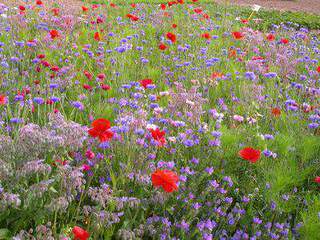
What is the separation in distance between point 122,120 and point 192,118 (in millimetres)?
668

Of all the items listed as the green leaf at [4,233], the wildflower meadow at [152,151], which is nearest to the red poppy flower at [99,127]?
the wildflower meadow at [152,151]

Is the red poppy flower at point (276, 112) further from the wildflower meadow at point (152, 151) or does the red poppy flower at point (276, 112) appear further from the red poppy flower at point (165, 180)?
the red poppy flower at point (165, 180)

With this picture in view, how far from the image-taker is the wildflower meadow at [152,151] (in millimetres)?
2164

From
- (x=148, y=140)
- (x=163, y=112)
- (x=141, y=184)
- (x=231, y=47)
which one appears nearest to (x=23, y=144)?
(x=141, y=184)

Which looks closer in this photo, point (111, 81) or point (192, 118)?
point (192, 118)

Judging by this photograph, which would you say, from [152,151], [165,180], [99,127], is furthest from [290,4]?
[165,180]

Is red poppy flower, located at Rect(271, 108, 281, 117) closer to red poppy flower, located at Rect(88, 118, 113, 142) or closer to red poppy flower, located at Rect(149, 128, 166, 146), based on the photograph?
red poppy flower, located at Rect(149, 128, 166, 146)

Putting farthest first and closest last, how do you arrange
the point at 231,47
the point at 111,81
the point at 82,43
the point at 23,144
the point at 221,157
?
the point at 231,47 < the point at 82,43 < the point at 111,81 < the point at 221,157 < the point at 23,144

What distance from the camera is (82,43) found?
5672 mm

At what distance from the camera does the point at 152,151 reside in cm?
278

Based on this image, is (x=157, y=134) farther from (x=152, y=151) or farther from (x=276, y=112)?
(x=276, y=112)

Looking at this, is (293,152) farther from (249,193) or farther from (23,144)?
(23,144)

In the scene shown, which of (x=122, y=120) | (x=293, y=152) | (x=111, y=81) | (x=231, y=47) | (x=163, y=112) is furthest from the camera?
(x=231, y=47)

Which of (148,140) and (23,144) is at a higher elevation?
(23,144)
